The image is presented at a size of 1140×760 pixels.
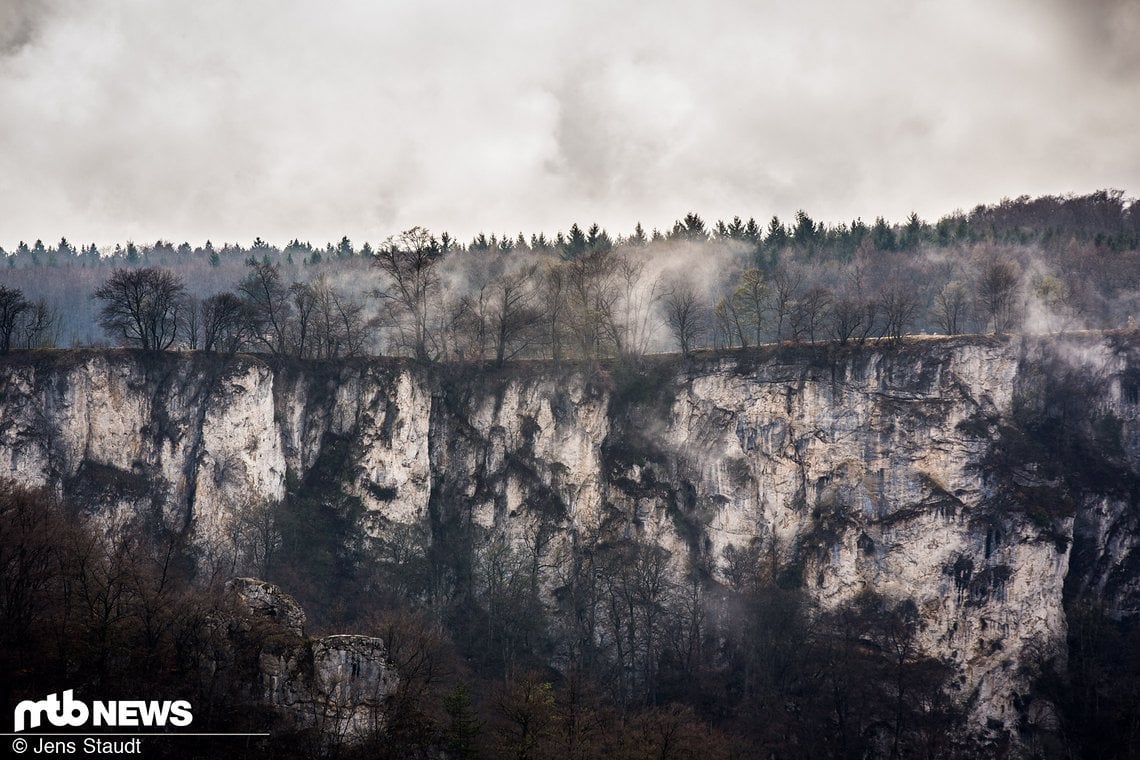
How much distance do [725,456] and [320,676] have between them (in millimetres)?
31462

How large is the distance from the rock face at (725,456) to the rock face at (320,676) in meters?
16.8

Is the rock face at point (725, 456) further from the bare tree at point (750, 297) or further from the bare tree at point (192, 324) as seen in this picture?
the bare tree at point (750, 297)

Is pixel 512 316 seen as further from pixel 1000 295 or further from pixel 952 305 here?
pixel 952 305

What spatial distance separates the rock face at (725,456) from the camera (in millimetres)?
56312

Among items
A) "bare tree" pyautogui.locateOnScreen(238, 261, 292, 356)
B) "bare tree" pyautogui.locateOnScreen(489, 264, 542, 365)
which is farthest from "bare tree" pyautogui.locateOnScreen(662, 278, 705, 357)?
"bare tree" pyautogui.locateOnScreen(238, 261, 292, 356)

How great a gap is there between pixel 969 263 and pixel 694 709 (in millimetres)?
50747

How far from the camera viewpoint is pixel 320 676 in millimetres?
42094

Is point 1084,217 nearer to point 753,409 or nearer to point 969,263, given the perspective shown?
point 969,263

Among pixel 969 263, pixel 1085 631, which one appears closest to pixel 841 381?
pixel 1085 631

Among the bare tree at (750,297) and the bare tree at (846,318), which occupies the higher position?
the bare tree at (750,297)

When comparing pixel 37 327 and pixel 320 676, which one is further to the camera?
pixel 37 327

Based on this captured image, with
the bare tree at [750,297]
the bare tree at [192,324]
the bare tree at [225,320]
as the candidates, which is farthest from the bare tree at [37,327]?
the bare tree at [750,297]

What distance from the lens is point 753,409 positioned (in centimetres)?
6319

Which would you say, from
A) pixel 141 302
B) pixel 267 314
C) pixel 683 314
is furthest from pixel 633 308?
pixel 141 302
